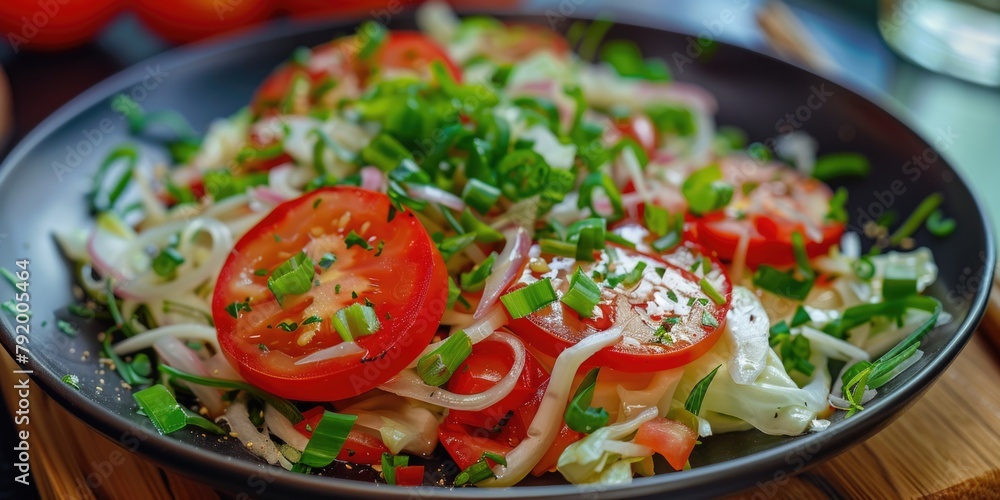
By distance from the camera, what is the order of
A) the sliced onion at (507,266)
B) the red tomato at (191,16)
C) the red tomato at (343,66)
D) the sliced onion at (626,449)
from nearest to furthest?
the sliced onion at (626,449) < the sliced onion at (507,266) < the red tomato at (343,66) < the red tomato at (191,16)

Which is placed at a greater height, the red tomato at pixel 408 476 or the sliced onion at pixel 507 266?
the sliced onion at pixel 507 266

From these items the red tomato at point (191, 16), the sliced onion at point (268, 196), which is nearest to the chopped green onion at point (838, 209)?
the sliced onion at point (268, 196)

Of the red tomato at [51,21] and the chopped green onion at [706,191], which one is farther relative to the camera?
the red tomato at [51,21]

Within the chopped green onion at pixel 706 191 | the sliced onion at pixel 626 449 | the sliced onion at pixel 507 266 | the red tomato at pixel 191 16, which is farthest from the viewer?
the red tomato at pixel 191 16

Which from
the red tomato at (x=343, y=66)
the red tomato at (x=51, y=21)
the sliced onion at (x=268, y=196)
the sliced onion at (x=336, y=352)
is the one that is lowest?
the sliced onion at (x=336, y=352)

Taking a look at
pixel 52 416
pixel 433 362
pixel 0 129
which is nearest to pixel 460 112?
pixel 433 362

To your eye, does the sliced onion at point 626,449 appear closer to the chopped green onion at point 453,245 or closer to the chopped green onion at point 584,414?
the chopped green onion at point 584,414

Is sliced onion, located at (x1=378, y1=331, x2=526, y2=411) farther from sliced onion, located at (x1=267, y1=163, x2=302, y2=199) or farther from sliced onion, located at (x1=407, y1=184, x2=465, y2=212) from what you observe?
sliced onion, located at (x1=267, y1=163, x2=302, y2=199)
